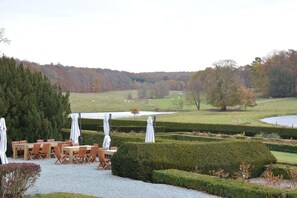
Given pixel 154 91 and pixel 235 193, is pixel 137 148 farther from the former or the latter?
pixel 154 91

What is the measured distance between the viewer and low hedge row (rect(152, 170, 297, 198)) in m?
10.4

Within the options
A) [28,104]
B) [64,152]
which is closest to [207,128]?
[28,104]

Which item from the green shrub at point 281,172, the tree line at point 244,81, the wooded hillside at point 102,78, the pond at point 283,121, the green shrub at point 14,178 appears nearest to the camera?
the green shrub at point 14,178

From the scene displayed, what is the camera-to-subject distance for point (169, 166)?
14.4m

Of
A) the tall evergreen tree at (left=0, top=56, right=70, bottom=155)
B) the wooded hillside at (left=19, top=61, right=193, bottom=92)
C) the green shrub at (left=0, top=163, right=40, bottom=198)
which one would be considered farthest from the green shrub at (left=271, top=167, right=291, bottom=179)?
the wooded hillside at (left=19, top=61, right=193, bottom=92)

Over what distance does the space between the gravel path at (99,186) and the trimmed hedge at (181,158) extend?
17.4 inches

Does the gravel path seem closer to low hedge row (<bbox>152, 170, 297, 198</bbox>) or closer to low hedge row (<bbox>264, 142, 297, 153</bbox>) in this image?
low hedge row (<bbox>152, 170, 297, 198</bbox>)

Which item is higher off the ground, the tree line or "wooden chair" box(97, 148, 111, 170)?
the tree line

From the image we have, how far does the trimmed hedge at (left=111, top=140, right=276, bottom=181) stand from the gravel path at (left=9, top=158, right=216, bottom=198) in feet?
1.45

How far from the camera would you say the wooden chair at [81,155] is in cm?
1859

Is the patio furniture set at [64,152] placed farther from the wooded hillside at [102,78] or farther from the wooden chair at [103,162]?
the wooded hillside at [102,78]

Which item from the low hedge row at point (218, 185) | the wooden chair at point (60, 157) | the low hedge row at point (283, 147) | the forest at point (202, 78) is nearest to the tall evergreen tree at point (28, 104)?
the wooden chair at point (60, 157)

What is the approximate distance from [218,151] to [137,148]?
293 centimetres

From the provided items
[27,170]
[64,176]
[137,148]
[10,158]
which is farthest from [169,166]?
[10,158]
